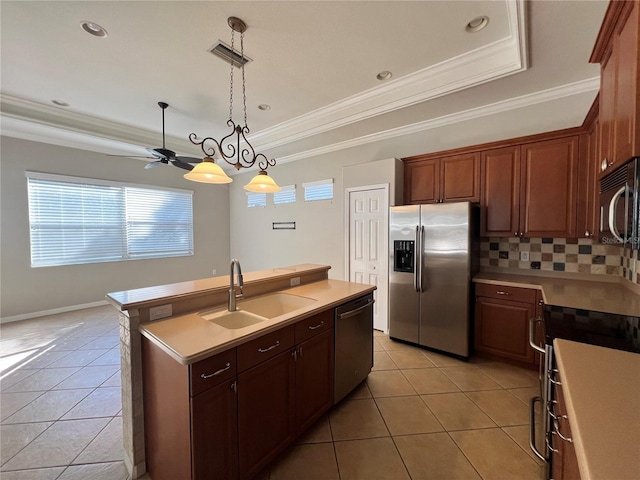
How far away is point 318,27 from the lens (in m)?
2.21

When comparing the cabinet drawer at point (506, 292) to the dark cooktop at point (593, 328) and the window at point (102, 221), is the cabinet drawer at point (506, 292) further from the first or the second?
the window at point (102, 221)

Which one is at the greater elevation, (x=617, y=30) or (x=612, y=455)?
(x=617, y=30)

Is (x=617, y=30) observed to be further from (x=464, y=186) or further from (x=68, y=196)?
(x=68, y=196)

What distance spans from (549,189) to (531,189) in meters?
0.14

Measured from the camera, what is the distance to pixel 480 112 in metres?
3.29

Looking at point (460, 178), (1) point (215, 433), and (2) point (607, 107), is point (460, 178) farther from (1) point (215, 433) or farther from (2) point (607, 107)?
(1) point (215, 433)

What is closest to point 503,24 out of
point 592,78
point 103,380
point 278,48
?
point 592,78

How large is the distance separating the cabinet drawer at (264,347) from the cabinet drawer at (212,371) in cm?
5

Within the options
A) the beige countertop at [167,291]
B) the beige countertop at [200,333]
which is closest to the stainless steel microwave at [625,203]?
the beige countertop at [200,333]

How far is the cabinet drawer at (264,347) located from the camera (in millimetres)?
1435

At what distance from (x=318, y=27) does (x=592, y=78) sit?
2734 mm

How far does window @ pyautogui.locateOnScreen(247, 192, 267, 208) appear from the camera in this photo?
5.96 meters

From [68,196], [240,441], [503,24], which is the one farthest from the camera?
[68,196]

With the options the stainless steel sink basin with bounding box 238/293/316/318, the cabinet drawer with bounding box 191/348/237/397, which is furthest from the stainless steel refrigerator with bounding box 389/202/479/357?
the cabinet drawer with bounding box 191/348/237/397
